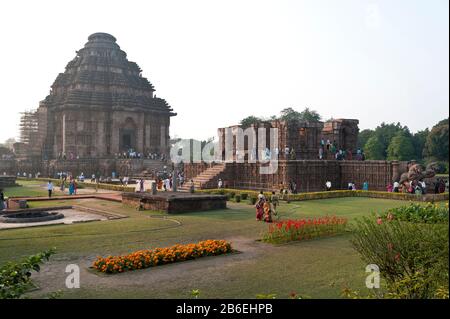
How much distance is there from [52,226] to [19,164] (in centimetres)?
4191

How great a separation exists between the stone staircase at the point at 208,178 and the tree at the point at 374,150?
48.2m

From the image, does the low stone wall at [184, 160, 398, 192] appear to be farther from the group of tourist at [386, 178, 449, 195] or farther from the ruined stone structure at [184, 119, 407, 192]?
the group of tourist at [386, 178, 449, 195]

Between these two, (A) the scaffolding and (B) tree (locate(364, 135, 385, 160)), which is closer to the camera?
(A) the scaffolding

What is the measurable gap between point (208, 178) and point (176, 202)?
1205 centimetres

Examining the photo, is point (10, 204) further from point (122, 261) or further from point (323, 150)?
point (323, 150)

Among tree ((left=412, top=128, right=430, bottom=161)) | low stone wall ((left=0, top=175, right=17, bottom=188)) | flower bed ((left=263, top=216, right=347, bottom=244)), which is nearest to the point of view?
flower bed ((left=263, top=216, right=347, bottom=244))

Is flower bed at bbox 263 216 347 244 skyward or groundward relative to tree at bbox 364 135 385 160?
groundward

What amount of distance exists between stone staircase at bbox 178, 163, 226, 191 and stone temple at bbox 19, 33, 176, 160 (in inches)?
1118

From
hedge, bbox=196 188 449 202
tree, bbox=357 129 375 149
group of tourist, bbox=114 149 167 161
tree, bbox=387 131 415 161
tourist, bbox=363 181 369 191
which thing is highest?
tree, bbox=357 129 375 149

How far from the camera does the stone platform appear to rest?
1812 centimetres

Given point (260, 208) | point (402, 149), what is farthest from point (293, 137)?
point (402, 149)

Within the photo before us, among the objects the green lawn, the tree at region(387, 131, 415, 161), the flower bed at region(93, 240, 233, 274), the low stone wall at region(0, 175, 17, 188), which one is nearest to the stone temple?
the low stone wall at region(0, 175, 17, 188)

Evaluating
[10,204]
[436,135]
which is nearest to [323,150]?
[10,204]

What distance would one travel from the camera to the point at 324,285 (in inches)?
306
